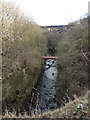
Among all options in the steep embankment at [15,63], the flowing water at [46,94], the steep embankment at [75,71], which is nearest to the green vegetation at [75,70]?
the steep embankment at [75,71]

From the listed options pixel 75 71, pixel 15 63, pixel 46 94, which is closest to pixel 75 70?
pixel 75 71

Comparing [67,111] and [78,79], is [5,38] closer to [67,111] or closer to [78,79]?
[78,79]

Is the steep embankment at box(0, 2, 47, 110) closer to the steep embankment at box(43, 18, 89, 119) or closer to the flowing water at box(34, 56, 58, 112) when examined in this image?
the flowing water at box(34, 56, 58, 112)

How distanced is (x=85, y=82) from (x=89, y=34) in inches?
190

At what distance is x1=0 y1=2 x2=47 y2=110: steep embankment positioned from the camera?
1244 centimetres

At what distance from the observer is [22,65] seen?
1563 cm

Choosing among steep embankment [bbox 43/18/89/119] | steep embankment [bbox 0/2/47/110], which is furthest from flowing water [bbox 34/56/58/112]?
steep embankment [bbox 0/2/47/110]

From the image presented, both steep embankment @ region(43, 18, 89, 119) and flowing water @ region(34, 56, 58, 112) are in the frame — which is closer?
steep embankment @ region(43, 18, 89, 119)

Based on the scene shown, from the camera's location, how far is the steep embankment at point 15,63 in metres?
12.4

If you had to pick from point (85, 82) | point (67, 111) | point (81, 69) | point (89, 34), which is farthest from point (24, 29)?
point (67, 111)

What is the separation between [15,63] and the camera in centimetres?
1456

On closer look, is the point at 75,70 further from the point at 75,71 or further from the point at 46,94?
the point at 46,94

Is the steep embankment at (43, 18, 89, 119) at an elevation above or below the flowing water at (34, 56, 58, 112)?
above

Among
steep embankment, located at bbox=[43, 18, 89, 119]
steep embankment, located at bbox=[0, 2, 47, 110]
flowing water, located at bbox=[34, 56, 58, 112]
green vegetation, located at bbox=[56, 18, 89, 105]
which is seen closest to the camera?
steep embankment, located at bbox=[43, 18, 89, 119]
